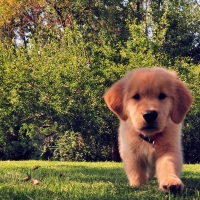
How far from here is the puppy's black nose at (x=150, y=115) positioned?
3502 mm

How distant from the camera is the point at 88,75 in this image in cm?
1502

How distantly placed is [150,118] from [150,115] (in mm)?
38

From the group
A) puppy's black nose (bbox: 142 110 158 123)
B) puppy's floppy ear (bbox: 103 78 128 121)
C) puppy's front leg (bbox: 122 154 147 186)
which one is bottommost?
puppy's front leg (bbox: 122 154 147 186)

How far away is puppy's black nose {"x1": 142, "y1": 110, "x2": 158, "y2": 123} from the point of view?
350 centimetres

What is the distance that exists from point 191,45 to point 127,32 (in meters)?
3.18

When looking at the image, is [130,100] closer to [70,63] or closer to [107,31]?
[70,63]

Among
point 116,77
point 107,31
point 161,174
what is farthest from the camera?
point 107,31

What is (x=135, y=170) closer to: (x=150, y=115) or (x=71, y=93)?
(x=150, y=115)

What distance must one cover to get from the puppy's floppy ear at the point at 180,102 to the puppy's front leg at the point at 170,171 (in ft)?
1.26

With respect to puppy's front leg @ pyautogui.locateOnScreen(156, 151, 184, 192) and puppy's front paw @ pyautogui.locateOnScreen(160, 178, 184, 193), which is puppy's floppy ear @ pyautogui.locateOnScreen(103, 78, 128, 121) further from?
puppy's front paw @ pyautogui.locateOnScreen(160, 178, 184, 193)

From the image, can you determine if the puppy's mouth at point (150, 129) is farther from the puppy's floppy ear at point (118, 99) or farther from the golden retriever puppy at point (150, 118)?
the puppy's floppy ear at point (118, 99)

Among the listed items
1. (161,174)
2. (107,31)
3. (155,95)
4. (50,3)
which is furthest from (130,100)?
(50,3)

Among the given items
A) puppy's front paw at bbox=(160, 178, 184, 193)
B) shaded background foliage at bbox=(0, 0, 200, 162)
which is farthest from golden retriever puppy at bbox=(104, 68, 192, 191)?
shaded background foliage at bbox=(0, 0, 200, 162)

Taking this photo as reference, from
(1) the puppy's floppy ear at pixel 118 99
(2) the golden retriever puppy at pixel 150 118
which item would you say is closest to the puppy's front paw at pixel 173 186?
(2) the golden retriever puppy at pixel 150 118
